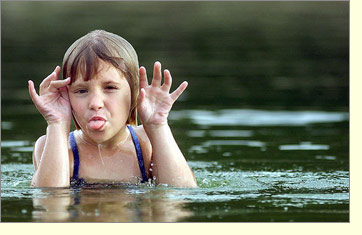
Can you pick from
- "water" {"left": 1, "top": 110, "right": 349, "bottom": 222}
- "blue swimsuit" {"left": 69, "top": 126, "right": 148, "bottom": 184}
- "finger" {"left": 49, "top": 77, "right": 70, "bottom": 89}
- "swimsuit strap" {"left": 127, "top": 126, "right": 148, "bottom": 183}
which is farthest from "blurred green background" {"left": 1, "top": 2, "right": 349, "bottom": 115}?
"finger" {"left": 49, "top": 77, "right": 70, "bottom": 89}

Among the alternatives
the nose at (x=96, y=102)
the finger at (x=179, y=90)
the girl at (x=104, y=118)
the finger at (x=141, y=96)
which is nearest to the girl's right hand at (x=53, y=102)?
the girl at (x=104, y=118)

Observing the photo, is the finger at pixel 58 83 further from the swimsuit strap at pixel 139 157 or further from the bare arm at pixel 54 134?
the swimsuit strap at pixel 139 157

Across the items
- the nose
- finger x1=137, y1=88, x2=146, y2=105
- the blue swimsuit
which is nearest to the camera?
the nose

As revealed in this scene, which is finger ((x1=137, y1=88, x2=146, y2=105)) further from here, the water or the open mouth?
the water

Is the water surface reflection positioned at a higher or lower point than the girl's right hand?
lower

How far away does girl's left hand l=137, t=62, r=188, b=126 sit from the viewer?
18.6ft

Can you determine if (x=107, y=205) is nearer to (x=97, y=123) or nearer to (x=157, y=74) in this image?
(x=97, y=123)

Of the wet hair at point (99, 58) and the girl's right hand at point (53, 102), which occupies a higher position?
the wet hair at point (99, 58)

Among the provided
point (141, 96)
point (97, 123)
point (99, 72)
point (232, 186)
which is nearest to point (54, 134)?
point (97, 123)

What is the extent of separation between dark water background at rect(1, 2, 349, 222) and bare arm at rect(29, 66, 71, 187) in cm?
11

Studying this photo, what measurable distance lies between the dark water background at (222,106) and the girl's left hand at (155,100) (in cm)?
50

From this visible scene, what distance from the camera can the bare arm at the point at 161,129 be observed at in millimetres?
5699

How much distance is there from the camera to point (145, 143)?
6004 mm

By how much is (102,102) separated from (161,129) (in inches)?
19.1
